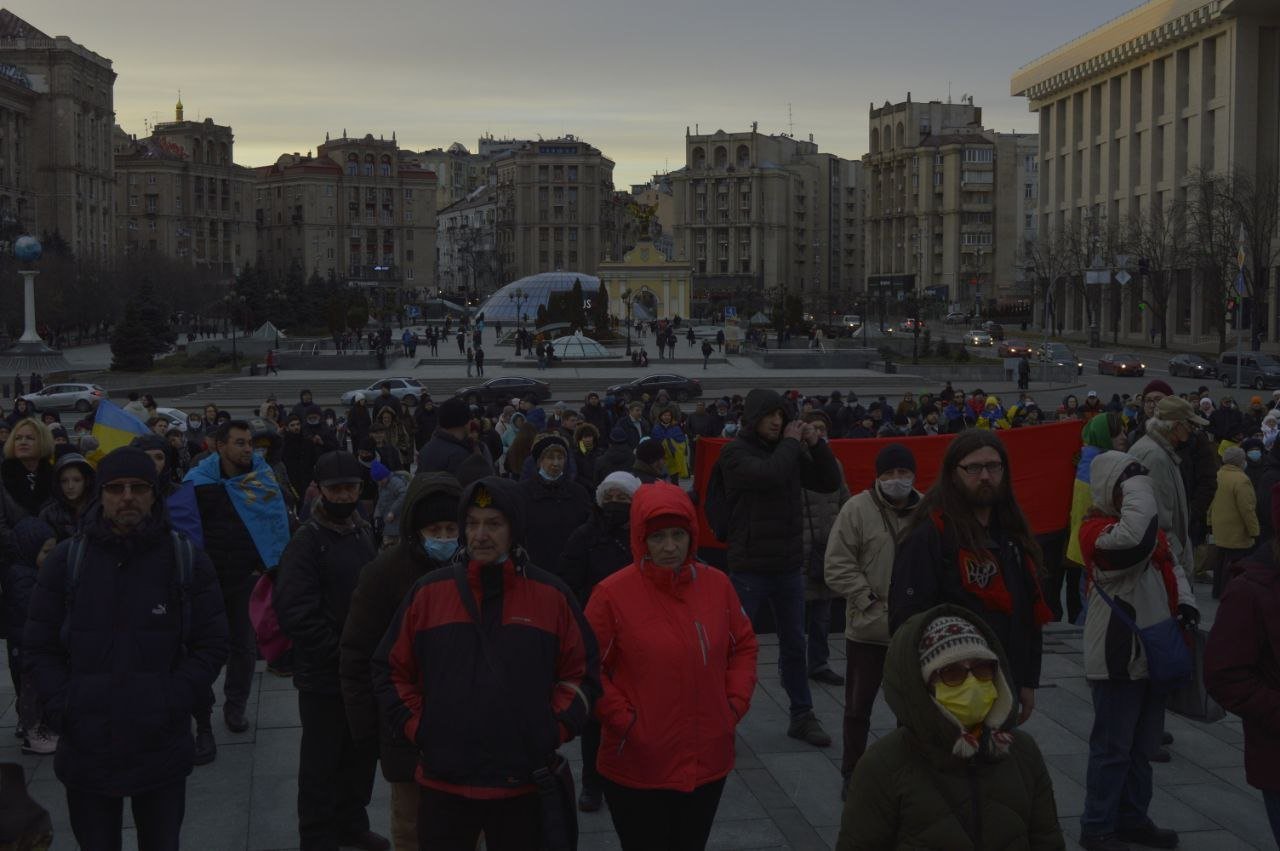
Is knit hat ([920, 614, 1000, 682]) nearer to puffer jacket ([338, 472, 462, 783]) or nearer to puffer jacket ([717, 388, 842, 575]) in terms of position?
puffer jacket ([338, 472, 462, 783])

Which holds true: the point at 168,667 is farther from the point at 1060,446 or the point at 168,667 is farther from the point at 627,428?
the point at 627,428

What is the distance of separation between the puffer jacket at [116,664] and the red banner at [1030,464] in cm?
622

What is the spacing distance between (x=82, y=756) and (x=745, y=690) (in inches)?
87.8

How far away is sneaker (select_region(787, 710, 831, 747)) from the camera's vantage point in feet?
23.7

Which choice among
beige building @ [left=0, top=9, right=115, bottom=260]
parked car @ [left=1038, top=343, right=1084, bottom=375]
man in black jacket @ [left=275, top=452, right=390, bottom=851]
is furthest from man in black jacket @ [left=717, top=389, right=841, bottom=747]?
beige building @ [left=0, top=9, right=115, bottom=260]

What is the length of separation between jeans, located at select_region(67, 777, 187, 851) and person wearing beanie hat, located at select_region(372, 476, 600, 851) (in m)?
1.06

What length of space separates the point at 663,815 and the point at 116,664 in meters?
1.90

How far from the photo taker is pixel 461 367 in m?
57.0

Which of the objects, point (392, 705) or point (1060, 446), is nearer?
point (392, 705)

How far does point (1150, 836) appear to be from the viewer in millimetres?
5840

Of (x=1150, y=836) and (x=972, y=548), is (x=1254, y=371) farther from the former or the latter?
(x=972, y=548)

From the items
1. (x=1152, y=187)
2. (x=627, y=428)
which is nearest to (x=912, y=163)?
(x=1152, y=187)

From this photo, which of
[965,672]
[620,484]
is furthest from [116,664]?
[965,672]

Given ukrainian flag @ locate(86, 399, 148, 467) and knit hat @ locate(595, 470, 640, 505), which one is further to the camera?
ukrainian flag @ locate(86, 399, 148, 467)
